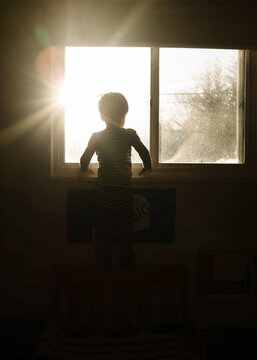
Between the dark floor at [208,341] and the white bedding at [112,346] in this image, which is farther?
the dark floor at [208,341]

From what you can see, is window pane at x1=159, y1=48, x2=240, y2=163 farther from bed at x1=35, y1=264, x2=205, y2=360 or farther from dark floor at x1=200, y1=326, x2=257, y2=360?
dark floor at x1=200, y1=326, x2=257, y2=360

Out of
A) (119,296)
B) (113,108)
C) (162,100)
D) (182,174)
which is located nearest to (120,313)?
(119,296)

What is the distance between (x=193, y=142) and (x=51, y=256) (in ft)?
4.03

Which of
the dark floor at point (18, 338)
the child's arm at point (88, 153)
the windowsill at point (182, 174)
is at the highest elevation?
the child's arm at point (88, 153)

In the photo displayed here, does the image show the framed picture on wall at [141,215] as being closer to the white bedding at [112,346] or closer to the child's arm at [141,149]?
the child's arm at [141,149]

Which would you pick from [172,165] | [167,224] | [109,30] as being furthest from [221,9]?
[167,224]

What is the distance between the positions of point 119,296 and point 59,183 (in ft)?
2.74

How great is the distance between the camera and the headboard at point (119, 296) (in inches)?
84.4

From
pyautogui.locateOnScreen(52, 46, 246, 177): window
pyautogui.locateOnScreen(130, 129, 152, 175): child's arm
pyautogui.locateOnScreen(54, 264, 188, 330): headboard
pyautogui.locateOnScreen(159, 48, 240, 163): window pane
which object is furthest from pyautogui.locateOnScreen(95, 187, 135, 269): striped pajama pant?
pyautogui.locateOnScreen(159, 48, 240, 163): window pane

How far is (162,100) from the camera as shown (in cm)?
237

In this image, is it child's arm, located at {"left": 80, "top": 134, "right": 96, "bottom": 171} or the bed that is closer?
the bed

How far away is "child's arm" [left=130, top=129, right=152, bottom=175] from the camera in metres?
2.15

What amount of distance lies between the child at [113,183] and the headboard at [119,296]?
122 millimetres

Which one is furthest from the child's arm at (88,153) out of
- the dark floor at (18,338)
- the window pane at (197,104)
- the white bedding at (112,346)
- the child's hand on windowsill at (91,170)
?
the dark floor at (18,338)
